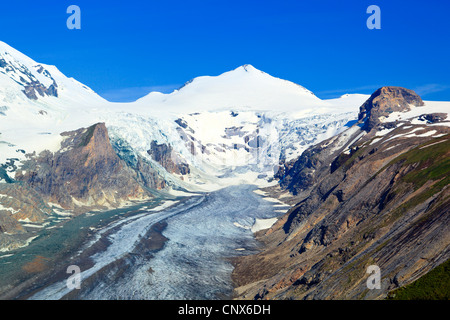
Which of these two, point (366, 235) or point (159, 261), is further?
point (159, 261)

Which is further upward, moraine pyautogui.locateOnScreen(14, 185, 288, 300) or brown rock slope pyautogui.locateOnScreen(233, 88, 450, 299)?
brown rock slope pyautogui.locateOnScreen(233, 88, 450, 299)

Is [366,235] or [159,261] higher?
[366,235]

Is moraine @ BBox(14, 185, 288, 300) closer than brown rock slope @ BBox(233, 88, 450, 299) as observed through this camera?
No

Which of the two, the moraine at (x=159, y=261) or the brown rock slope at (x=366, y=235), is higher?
the brown rock slope at (x=366, y=235)

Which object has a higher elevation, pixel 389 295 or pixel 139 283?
pixel 389 295

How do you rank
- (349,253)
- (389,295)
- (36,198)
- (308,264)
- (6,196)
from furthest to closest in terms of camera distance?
(36,198), (6,196), (308,264), (349,253), (389,295)

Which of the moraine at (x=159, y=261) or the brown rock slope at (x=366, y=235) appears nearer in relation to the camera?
the brown rock slope at (x=366, y=235)
